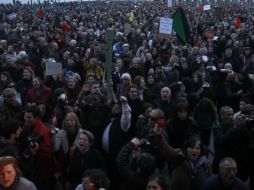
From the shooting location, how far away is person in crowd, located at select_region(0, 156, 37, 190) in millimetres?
4492

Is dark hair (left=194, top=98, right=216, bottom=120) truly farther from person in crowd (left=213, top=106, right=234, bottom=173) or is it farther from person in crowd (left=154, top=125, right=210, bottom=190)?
person in crowd (left=154, top=125, right=210, bottom=190)

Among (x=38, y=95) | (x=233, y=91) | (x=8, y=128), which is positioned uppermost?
(x=8, y=128)

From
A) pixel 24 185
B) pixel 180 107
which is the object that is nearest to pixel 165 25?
pixel 180 107

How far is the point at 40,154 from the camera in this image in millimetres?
5770

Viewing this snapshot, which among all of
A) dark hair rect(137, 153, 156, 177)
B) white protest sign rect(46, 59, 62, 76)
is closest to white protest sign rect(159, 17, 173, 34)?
white protest sign rect(46, 59, 62, 76)

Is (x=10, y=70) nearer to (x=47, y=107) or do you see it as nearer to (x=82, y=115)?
(x=47, y=107)

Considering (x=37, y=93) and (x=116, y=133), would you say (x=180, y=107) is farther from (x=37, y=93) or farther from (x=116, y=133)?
(x=37, y=93)

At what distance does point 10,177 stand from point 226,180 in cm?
195

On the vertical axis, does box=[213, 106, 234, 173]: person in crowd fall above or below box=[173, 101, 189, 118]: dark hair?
below

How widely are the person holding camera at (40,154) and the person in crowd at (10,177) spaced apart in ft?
3.41

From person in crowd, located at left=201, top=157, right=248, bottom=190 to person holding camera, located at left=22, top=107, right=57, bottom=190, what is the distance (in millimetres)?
1722

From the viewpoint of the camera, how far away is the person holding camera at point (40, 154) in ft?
18.7

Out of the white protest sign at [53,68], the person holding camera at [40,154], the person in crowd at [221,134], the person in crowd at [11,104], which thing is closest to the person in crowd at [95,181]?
the person holding camera at [40,154]

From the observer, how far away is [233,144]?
6355 millimetres
